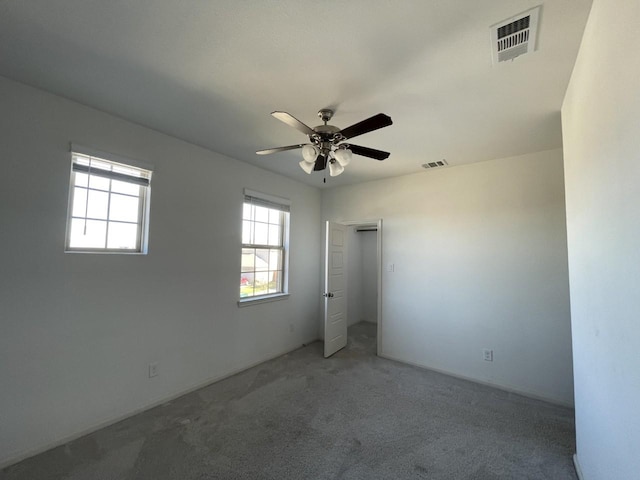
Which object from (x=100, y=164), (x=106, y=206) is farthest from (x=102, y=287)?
(x=100, y=164)

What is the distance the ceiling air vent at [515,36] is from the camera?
51.9 inches

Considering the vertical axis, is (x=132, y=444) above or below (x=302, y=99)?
below

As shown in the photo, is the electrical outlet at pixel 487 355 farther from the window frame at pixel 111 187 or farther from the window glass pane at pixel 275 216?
the window frame at pixel 111 187

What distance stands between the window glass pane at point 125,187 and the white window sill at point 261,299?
166 centimetres

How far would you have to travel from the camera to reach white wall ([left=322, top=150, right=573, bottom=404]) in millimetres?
2812

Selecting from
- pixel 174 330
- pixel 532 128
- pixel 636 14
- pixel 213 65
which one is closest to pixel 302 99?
pixel 213 65

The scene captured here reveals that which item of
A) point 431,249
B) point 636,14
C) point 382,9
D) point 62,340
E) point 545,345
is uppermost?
point 382,9

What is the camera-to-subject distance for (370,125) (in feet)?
5.49

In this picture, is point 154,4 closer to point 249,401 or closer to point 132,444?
point 132,444

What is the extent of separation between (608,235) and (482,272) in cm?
221

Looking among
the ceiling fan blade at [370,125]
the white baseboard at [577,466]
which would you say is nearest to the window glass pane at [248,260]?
the ceiling fan blade at [370,125]

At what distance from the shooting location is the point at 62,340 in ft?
6.75

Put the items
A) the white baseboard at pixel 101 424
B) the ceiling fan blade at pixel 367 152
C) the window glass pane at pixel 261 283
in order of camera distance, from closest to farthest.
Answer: the white baseboard at pixel 101 424 → the ceiling fan blade at pixel 367 152 → the window glass pane at pixel 261 283

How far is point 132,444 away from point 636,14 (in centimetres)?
352
